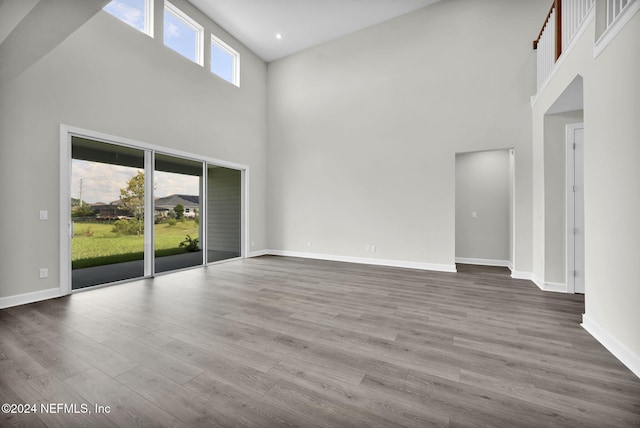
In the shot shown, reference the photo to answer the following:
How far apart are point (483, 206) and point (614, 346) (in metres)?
4.07

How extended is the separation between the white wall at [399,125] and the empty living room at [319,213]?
0.04 m

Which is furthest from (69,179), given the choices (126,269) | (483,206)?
(483,206)

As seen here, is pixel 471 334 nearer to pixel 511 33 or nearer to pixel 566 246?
pixel 566 246

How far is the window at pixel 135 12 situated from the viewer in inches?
163

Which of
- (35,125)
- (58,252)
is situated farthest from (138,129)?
(58,252)

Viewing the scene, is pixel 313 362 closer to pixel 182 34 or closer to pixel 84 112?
pixel 84 112

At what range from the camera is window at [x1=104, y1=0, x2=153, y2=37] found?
415 centimetres

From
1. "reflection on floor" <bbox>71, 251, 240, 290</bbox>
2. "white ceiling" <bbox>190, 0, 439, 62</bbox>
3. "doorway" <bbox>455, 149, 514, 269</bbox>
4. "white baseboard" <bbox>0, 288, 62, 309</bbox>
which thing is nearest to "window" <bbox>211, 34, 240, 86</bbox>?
"white ceiling" <bbox>190, 0, 439, 62</bbox>

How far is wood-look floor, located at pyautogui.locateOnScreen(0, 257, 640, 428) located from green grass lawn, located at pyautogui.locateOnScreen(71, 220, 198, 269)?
694mm

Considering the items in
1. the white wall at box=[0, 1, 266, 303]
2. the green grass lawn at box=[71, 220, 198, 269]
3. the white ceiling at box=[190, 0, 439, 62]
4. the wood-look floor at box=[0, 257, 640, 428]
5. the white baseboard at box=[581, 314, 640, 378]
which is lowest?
the wood-look floor at box=[0, 257, 640, 428]

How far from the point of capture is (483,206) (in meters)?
Result: 5.78

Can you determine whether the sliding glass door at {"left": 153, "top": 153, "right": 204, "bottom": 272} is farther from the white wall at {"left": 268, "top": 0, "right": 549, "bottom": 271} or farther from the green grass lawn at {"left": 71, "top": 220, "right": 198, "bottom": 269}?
the white wall at {"left": 268, "top": 0, "right": 549, "bottom": 271}

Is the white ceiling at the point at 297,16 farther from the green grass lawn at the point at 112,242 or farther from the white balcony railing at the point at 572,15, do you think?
the green grass lawn at the point at 112,242

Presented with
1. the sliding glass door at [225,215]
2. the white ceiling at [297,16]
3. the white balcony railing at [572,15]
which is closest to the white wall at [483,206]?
the white balcony railing at [572,15]
